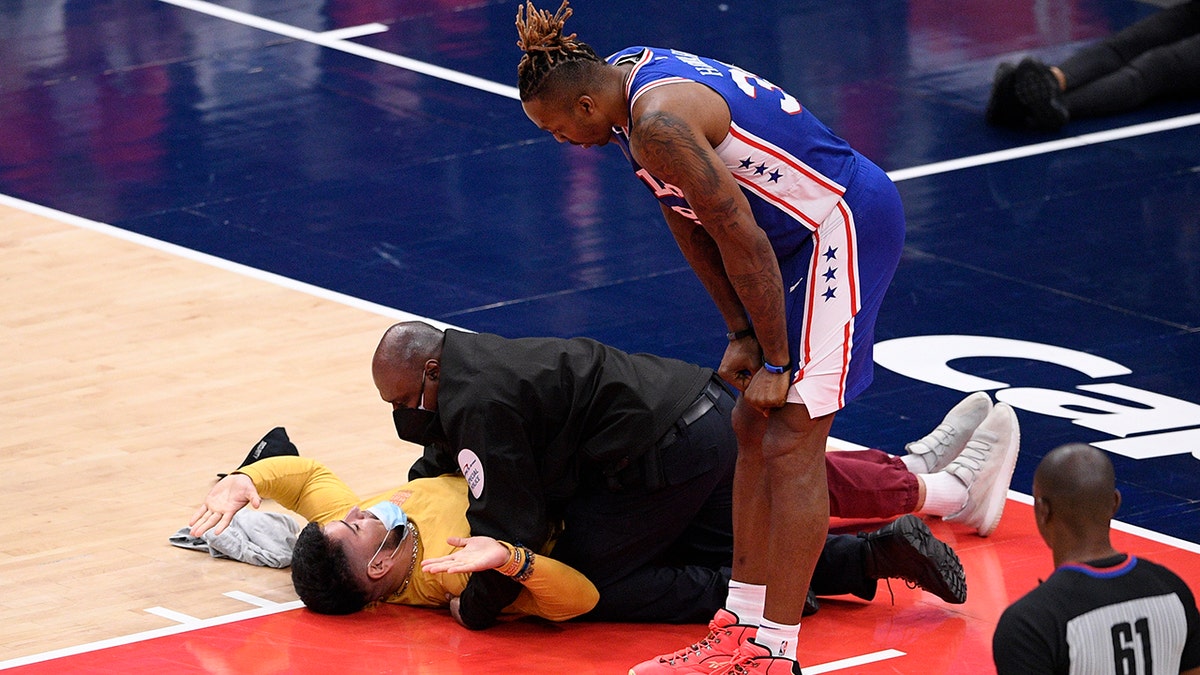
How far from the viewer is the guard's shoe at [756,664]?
524cm

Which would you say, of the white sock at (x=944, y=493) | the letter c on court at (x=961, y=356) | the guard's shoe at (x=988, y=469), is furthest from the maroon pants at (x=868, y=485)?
the letter c on court at (x=961, y=356)

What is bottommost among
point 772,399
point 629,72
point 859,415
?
point 859,415

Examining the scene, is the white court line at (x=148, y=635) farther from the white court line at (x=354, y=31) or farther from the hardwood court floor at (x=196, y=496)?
the white court line at (x=354, y=31)

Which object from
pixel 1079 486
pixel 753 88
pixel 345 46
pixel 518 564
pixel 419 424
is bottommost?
pixel 345 46

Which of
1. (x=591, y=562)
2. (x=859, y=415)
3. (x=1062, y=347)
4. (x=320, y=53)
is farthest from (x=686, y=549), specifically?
(x=320, y=53)

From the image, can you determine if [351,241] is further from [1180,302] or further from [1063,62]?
[1063,62]

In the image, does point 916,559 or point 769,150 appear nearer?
point 769,150

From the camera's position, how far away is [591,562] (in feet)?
19.2

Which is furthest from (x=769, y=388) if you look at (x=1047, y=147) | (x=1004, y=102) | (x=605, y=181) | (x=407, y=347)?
(x=1004, y=102)

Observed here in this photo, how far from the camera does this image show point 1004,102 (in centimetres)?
1116

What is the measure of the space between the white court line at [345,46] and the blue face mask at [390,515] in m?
5.79

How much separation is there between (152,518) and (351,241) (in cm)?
311

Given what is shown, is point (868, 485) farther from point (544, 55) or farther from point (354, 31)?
point (354, 31)

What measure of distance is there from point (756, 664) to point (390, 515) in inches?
54.2
